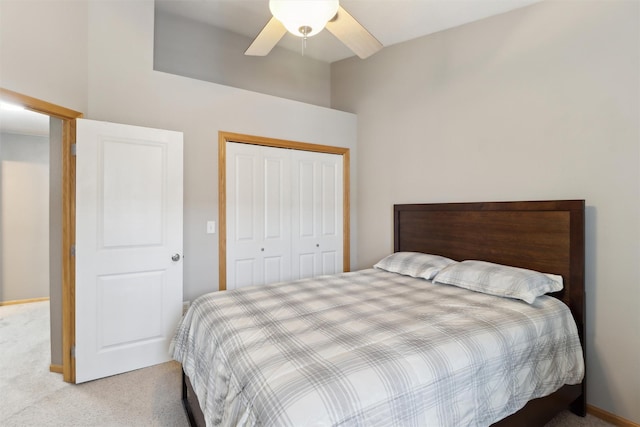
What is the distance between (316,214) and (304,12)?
2330 mm

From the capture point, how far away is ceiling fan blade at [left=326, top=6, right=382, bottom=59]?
5.77 ft

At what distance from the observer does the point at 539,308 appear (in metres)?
1.87

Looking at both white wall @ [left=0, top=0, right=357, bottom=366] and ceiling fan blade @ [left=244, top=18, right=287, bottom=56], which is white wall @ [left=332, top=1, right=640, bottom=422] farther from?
ceiling fan blade @ [left=244, top=18, right=287, bottom=56]

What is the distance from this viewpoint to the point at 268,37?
2012 millimetres

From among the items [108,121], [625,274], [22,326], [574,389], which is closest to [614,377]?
[574,389]

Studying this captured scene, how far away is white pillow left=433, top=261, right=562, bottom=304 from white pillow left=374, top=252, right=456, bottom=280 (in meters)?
0.14

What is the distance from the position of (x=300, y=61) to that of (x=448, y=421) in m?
4.00

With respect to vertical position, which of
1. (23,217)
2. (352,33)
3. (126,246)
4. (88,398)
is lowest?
(88,398)

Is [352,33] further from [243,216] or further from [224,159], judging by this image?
[243,216]

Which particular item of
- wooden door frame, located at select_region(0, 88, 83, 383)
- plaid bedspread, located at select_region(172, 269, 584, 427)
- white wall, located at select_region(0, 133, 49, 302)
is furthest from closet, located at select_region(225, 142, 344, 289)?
white wall, located at select_region(0, 133, 49, 302)

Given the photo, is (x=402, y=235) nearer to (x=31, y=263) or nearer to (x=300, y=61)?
(x=300, y=61)

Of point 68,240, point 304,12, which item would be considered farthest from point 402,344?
point 68,240

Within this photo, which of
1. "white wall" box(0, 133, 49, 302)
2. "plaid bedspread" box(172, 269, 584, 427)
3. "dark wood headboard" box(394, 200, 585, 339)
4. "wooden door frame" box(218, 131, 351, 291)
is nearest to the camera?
"plaid bedspread" box(172, 269, 584, 427)

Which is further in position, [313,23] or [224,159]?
[224,159]
